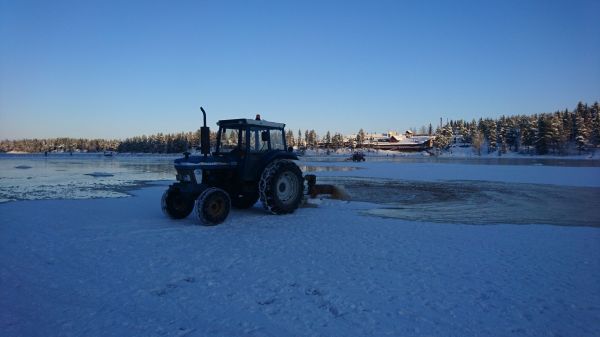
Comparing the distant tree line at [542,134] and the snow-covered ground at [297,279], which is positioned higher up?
the distant tree line at [542,134]

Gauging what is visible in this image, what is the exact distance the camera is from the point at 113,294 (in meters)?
4.57

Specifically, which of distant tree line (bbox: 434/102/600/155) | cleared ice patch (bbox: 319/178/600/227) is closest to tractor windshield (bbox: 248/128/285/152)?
cleared ice patch (bbox: 319/178/600/227)

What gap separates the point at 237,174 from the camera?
986 cm

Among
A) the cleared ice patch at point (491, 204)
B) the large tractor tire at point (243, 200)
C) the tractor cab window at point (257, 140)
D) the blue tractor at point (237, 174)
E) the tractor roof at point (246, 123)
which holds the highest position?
the tractor roof at point (246, 123)

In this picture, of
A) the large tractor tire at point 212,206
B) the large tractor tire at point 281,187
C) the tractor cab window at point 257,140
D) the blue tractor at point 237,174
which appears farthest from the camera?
the tractor cab window at point 257,140

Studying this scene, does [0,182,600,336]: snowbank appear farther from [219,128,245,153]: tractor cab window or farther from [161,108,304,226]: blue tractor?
[219,128,245,153]: tractor cab window

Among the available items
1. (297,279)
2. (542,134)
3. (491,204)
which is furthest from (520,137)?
(297,279)

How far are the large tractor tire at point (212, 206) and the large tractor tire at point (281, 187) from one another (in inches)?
45.5

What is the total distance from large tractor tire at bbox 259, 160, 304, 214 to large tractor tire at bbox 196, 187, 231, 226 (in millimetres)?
1156

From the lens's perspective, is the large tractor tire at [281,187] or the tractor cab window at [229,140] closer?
the large tractor tire at [281,187]

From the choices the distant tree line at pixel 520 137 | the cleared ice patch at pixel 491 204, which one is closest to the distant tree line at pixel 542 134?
the distant tree line at pixel 520 137

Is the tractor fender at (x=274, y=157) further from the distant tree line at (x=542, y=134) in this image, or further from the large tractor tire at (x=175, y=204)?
the distant tree line at (x=542, y=134)

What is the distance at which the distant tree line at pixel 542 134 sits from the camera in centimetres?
8212

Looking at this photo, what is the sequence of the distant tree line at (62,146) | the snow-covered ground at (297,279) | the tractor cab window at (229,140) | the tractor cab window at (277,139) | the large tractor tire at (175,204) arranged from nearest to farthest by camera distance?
the snow-covered ground at (297,279) → the large tractor tire at (175,204) → the tractor cab window at (229,140) → the tractor cab window at (277,139) → the distant tree line at (62,146)
